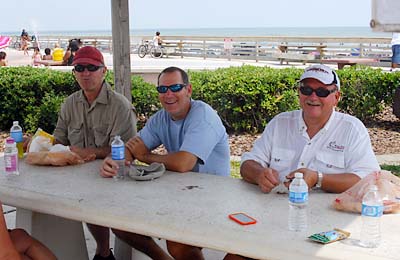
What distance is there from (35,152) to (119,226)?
1281mm

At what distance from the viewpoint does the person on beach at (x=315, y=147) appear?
2.83 meters

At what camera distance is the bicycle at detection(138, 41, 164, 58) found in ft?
83.8

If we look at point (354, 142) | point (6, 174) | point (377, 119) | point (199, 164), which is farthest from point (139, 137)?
point (377, 119)

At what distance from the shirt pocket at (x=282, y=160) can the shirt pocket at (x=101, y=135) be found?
1346mm

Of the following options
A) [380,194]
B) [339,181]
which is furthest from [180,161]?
[380,194]

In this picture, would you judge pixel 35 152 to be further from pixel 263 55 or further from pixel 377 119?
pixel 263 55

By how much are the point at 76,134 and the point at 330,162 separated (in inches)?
77.8

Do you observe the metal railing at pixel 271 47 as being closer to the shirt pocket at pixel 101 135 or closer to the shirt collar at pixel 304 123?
the shirt pocket at pixel 101 135

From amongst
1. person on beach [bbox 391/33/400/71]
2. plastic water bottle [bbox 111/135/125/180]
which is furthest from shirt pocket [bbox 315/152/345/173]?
person on beach [bbox 391/33/400/71]

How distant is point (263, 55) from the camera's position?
990 inches

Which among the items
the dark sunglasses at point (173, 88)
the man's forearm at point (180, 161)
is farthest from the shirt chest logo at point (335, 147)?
the dark sunglasses at point (173, 88)

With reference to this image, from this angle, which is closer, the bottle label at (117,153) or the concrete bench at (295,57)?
the bottle label at (117,153)

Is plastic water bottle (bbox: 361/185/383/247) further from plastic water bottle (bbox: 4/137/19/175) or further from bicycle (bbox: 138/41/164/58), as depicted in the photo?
bicycle (bbox: 138/41/164/58)

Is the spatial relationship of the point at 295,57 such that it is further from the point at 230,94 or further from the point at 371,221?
the point at 371,221
